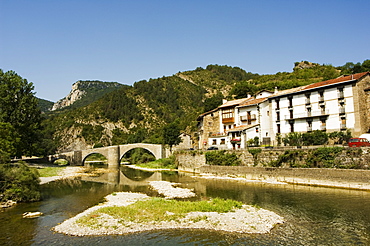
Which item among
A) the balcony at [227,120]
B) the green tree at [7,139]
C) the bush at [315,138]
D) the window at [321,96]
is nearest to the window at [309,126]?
the bush at [315,138]

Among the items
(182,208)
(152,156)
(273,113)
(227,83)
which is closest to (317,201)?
(182,208)

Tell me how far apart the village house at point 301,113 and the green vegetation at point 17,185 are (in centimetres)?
3189

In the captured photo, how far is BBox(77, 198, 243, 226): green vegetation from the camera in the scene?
18.6 metres

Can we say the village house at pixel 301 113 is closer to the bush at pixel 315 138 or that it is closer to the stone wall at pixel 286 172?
the bush at pixel 315 138

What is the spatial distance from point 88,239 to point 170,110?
413ft

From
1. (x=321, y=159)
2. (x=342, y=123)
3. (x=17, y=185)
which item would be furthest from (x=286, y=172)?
(x=17, y=185)

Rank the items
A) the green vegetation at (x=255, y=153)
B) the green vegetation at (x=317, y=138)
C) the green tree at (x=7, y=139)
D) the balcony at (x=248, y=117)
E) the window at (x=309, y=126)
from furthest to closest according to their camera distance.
A: the balcony at (x=248, y=117)
the window at (x=309, y=126)
the green tree at (x=7, y=139)
the green vegetation at (x=255, y=153)
the green vegetation at (x=317, y=138)

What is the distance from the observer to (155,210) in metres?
20.7

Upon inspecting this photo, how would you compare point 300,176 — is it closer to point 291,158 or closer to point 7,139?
point 291,158

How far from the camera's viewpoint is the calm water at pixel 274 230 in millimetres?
15195

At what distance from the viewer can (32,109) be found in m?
56.1

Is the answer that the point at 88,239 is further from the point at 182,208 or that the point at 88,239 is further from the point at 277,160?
the point at 277,160

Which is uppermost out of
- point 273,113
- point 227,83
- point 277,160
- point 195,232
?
point 227,83

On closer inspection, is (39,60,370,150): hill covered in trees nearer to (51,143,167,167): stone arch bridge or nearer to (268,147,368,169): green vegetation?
(51,143,167,167): stone arch bridge
